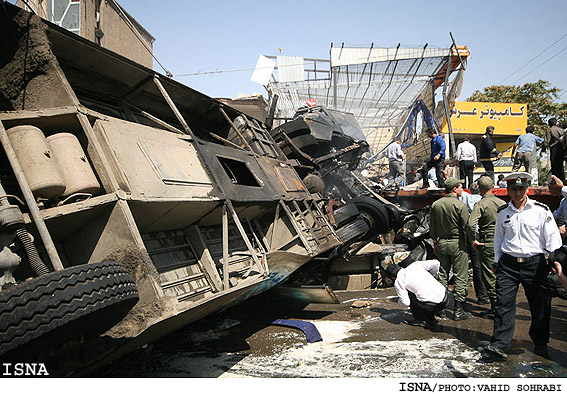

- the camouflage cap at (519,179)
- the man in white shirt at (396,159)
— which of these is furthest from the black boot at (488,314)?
the man in white shirt at (396,159)

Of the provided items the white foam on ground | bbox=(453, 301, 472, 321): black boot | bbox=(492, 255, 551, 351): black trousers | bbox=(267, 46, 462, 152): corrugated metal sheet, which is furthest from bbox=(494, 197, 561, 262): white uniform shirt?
bbox=(267, 46, 462, 152): corrugated metal sheet

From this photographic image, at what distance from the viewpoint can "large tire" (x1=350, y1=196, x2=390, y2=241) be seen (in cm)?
779

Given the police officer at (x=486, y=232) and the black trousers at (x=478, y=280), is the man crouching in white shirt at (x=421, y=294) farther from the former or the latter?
the black trousers at (x=478, y=280)

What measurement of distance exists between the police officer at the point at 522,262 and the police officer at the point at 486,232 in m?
1.31

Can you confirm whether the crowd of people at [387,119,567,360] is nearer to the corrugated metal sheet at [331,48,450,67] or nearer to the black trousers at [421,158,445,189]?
the black trousers at [421,158,445,189]

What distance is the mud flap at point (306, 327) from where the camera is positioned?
4443 mm

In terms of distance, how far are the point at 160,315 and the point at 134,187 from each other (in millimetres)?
1170

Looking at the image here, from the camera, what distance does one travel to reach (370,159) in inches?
544

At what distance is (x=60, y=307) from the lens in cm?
202

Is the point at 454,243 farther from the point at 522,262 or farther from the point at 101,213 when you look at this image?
the point at 101,213

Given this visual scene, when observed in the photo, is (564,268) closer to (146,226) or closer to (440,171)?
(146,226)

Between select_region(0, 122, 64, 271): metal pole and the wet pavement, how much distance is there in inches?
52.8

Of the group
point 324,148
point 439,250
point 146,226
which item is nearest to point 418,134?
point 324,148

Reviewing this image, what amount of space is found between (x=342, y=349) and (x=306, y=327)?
0.71 meters
